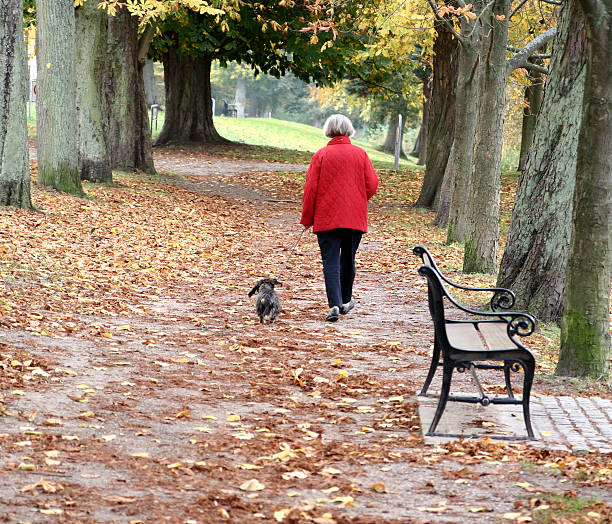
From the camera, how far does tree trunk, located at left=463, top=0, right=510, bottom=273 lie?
11.2m

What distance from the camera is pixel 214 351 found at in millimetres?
7055

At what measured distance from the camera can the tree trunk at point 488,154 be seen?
11156 millimetres

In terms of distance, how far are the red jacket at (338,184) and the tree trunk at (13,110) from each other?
552cm

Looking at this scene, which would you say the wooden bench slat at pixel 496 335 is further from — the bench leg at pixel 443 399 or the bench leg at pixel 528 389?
the bench leg at pixel 443 399

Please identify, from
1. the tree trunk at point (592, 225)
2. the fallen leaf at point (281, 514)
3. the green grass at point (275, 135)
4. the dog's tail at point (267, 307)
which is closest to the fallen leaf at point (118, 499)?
the fallen leaf at point (281, 514)

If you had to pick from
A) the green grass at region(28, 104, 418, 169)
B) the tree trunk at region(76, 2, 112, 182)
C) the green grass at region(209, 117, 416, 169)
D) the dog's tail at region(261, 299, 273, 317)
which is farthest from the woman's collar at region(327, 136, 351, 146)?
the green grass at region(209, 117, 416, 169)

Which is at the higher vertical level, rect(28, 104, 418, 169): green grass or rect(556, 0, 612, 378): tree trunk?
rect(556, 0, 612, 378): tree trunk

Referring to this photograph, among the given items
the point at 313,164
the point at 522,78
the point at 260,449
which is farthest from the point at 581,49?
the point at 522,78

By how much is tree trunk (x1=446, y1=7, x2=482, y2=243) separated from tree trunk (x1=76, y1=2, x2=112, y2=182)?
282 inches

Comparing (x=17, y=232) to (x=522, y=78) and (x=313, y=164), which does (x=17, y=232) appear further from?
(x=522, y=78)

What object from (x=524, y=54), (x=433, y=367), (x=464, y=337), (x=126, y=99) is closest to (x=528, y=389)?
(x=464, y=337)

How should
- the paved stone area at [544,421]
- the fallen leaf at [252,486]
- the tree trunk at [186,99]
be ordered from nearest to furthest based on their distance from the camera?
1. the fallen leaf at [252,486]
2. the paved stone area at [544,421]
3. the tree trunk at [186,99]

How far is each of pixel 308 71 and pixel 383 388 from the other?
2074cm

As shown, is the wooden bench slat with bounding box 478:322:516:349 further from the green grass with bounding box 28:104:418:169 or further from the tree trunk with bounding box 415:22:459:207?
the green grass with bounding box 28:104:418:169
